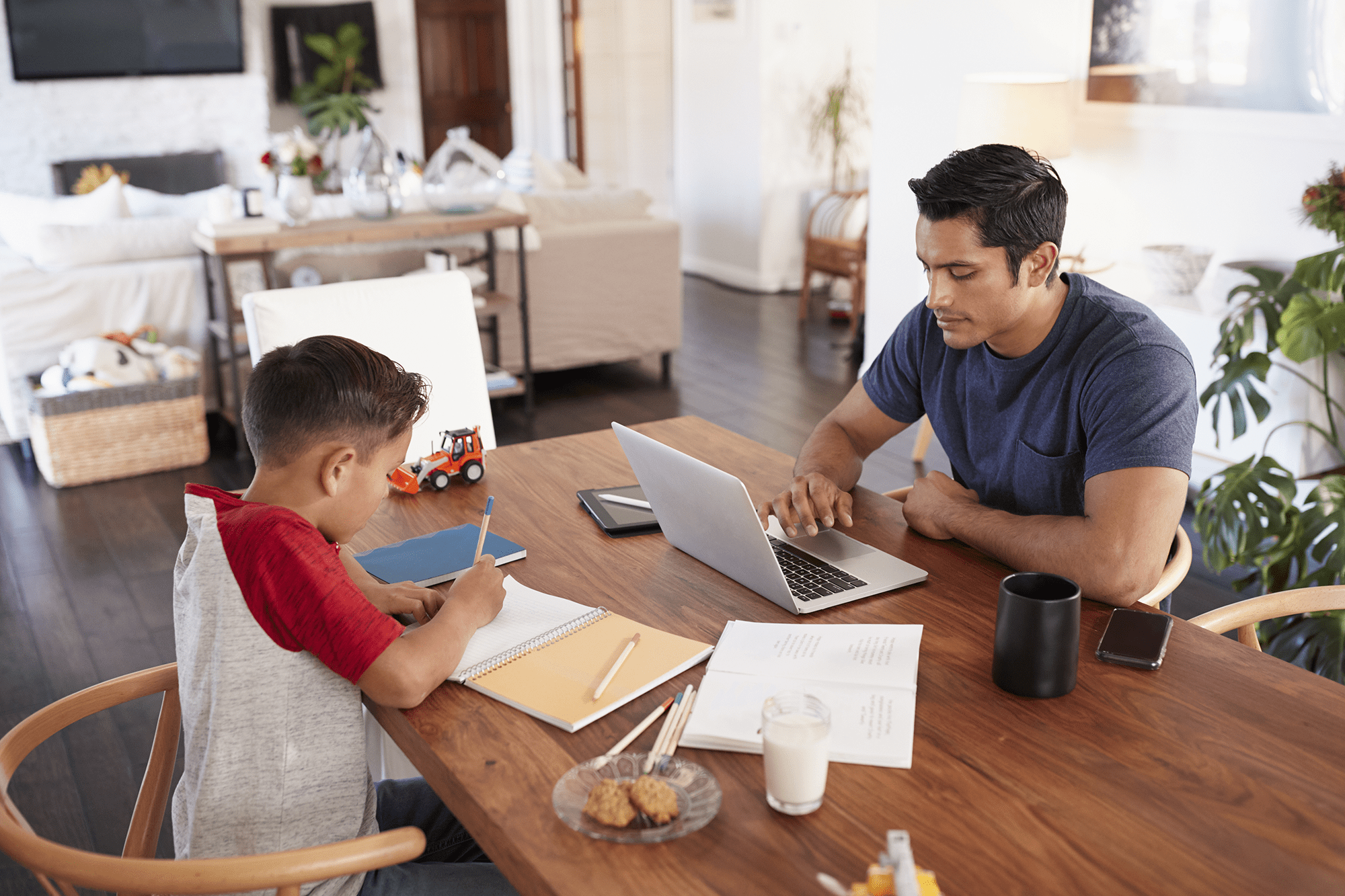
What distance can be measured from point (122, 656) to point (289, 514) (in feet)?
6.05

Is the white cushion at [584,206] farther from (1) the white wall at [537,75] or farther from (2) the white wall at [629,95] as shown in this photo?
(1) the white wall at [537,75]

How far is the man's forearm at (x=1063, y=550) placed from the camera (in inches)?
52.9

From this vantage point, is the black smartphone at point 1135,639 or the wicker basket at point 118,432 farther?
the wicker basket at point 118,432

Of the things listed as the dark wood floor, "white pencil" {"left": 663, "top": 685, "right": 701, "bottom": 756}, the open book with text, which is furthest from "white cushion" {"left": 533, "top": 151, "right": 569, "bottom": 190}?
"white pencil" {"left": 663, "top": 685, "right": 701, "bottom": 756}

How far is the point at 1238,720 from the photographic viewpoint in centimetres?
109

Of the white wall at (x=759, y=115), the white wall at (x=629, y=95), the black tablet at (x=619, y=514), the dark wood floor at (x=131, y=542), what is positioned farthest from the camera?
the white wall at (x=629, y=95)

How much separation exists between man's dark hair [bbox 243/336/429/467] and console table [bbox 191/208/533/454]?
114 inches

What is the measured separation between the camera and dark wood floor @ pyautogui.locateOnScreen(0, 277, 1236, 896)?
2.21 meters

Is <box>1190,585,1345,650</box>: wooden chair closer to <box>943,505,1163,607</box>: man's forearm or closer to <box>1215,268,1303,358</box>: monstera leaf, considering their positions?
<box>943,505,1163,607</box>: man's forearm

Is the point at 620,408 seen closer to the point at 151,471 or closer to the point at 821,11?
the point at 151,471

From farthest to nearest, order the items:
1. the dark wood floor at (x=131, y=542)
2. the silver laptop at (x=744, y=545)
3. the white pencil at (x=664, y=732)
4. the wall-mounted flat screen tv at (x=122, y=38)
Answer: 1. the wall-mounted flat screen tv at (x=122, y=38)
2. the dark wood floor at (x=131, y=542)
3. the silver laptop at (x=744, y=545)
4. the white pencil at (x=664, y=732)

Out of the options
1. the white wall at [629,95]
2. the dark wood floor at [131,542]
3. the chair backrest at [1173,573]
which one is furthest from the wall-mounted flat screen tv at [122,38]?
the chair backrest at [1173,573]

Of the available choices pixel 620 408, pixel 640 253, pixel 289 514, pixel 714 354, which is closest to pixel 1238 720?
pixel 289 514

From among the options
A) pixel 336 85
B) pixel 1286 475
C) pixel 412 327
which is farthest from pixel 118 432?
pixel 336 85
